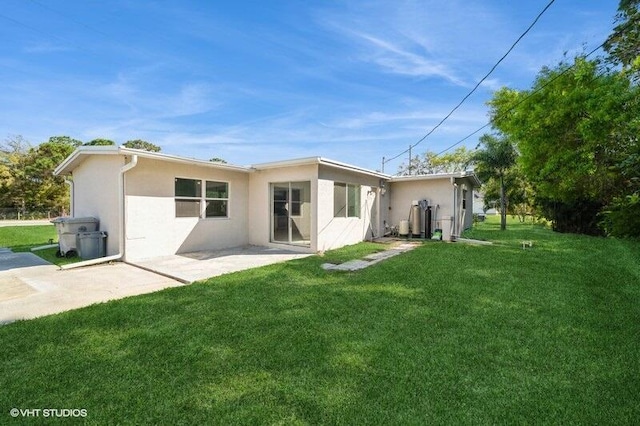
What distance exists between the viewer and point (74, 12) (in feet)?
27.4

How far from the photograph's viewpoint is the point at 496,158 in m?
16.9

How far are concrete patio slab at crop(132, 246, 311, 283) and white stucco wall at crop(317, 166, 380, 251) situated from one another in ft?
3.76

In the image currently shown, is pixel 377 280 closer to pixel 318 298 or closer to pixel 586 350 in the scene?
pixel 318 298

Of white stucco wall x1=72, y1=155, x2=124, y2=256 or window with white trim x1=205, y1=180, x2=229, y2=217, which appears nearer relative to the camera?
white stucco wall x1=72, y1=155, x2=124, y2=256

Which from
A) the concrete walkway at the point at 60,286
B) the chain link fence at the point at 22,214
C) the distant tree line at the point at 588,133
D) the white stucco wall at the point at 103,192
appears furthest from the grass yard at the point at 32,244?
the chain link fence at the point at 22,214

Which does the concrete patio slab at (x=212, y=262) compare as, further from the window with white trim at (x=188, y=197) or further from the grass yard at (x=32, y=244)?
the grass yard at (x=32, y=244)

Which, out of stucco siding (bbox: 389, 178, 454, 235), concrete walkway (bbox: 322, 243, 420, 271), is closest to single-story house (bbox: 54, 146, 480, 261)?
stucco siding (bbox: 389, 178, 454, 235)

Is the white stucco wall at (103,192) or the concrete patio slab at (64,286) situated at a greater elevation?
the white stucco wall at (103,192)

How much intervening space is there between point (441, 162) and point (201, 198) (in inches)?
1236

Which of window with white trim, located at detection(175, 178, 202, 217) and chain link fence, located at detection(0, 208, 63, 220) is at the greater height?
window with white trim, located at detection(175, 178, 202, 217)

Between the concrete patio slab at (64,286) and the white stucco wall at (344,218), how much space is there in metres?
4.51

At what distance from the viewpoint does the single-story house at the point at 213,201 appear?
25.2 ft

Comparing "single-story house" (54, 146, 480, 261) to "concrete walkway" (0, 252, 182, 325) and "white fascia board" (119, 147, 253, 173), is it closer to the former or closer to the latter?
"white fascia board" (119, 147, 253, 173)

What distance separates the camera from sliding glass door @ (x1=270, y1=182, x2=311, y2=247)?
9.62 meters
